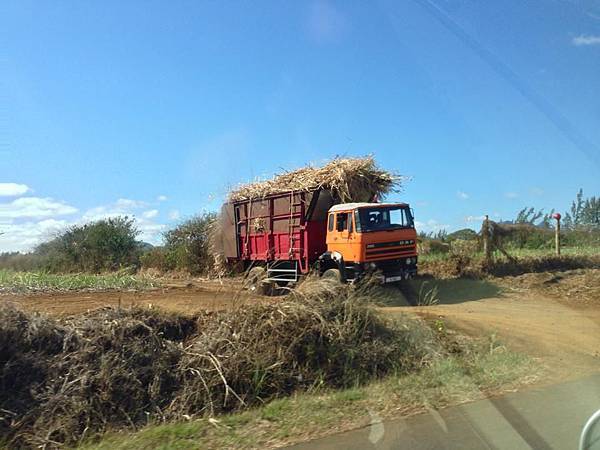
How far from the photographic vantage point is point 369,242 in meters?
15.3

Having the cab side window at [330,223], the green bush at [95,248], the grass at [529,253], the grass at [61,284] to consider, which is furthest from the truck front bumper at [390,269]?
the green bush at [95,248]

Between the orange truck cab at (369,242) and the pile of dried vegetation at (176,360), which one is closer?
the pile of dried vegetation at (176,360)

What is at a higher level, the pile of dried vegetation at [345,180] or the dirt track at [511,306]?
the pile of dried vegetation at [345,180]

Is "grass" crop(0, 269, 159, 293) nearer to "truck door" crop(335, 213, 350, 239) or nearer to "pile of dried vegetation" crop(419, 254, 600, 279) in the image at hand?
"truck door" crop(335, 213, 350, 239)

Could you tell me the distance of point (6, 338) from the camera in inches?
285

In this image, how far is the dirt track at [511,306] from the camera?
8828 mm

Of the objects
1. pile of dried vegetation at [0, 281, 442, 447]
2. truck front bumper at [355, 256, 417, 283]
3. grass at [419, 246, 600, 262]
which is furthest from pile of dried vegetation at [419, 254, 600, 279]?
pile of dried vegetation at [0, 281, 442, 447]

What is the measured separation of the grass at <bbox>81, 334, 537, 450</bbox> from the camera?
5.76 metres

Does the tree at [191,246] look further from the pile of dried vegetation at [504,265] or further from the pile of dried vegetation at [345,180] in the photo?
the pile of dried vegetation at [504,265]

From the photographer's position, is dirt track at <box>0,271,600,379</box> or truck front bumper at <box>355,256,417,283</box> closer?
dirt track at <box>0,271,600,379</box>

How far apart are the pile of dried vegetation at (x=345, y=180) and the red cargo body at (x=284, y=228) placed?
298 mm

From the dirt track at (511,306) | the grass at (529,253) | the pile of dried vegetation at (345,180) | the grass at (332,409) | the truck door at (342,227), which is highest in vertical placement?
the pile of dried vegetation at (345,180)

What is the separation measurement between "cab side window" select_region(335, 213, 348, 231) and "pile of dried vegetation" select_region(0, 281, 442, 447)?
6967mm

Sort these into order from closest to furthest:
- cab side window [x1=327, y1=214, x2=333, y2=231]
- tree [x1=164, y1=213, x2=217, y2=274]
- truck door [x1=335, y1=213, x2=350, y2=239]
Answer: truck door [x1=335, y1=213, x2=350, y2=239], cab side window [x1=327, y1=214, x2=333, y2=231], tree [x1=164, y1=213, x2=217, y2=274]
